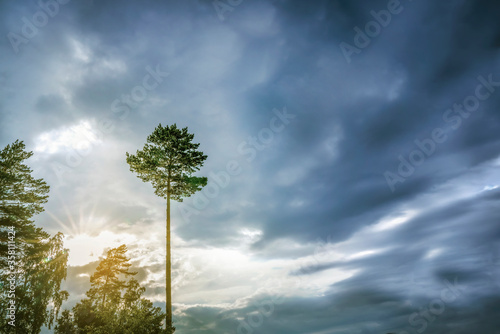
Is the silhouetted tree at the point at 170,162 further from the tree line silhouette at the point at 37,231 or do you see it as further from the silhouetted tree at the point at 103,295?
the silhouetted tree at the point at 103,295

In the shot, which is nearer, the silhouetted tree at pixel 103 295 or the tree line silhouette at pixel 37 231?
the tree line silhouette at pixel 37 231

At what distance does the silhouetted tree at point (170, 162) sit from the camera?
25.0 m

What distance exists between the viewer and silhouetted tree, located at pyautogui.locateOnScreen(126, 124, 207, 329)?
2503cm

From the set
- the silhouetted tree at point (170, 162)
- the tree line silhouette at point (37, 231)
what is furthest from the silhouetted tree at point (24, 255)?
the silhouetted tree at point (170, 162)

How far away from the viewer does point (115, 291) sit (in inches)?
1430

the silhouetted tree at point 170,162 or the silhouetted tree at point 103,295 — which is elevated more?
the silhouetted tree at point 170,162

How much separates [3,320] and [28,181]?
1275cm

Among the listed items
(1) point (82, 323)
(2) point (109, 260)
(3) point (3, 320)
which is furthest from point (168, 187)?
(1) point (82, 323)

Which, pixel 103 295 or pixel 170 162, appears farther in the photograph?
pixel 103 295

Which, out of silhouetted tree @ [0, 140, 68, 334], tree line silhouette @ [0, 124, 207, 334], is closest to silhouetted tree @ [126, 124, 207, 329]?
tree line silhouette @ [0, 124, 207, 334]

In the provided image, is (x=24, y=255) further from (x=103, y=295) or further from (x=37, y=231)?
(x=103, y=295)

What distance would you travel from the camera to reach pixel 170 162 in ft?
84.5

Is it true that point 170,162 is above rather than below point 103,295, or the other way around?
above

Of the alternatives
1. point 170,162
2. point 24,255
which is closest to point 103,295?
point 24,255
